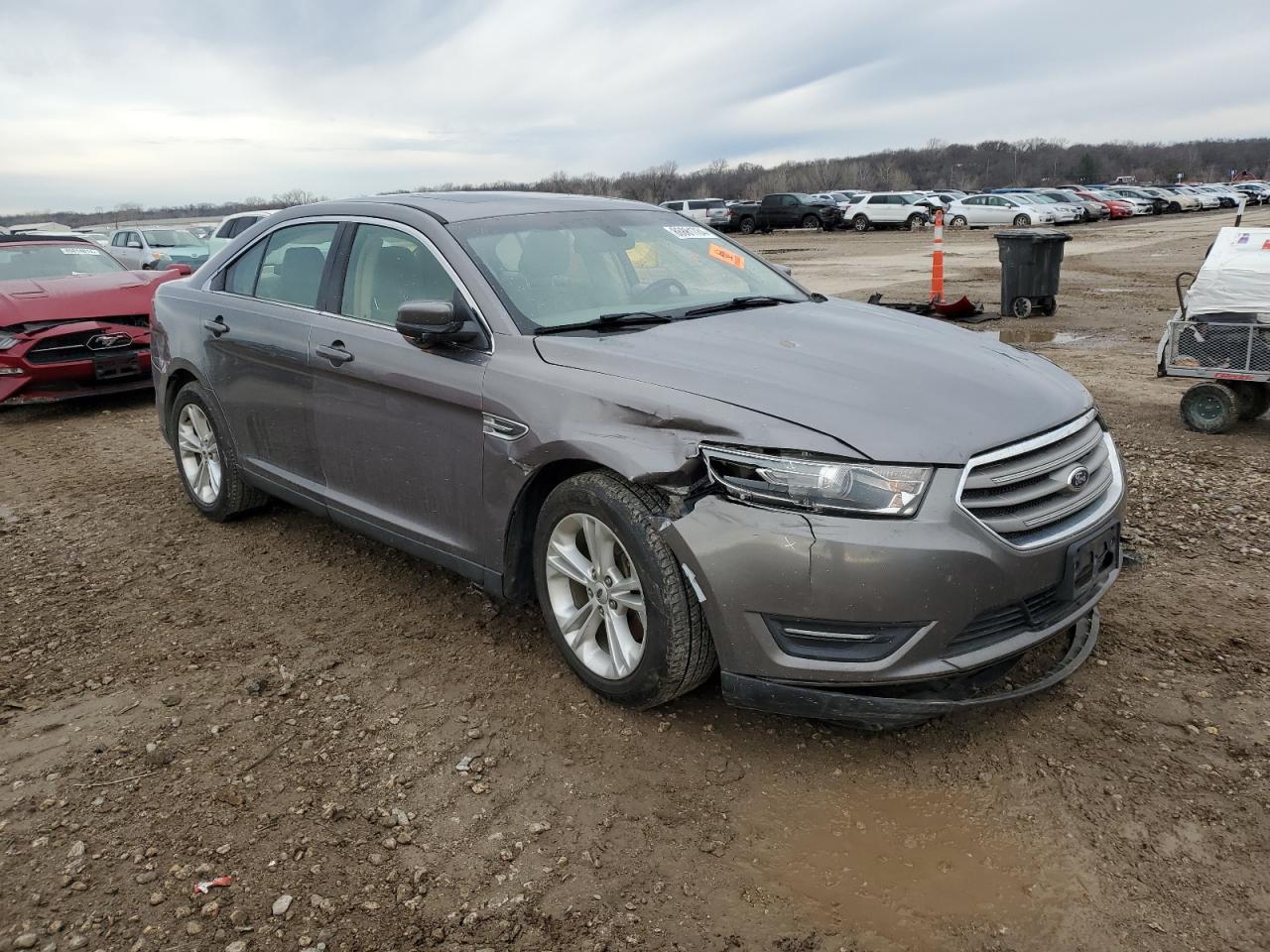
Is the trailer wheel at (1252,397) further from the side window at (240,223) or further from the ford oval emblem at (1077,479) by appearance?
the side window at (240,223)

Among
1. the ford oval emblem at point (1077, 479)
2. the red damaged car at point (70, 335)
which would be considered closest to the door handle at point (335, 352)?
the ford oval emblem at point (1077, 479)

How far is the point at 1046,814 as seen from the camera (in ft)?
9.05

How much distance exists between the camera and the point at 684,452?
2.91m

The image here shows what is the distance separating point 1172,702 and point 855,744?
1097 millimetres

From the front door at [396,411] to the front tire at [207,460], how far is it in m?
1.08

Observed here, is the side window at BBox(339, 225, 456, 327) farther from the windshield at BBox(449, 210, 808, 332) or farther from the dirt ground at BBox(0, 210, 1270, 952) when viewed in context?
the dirt ground at BBox(0, 210, 1270, 952)

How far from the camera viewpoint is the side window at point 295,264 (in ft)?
14.6

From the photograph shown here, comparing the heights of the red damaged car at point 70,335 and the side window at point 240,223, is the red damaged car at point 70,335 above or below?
below

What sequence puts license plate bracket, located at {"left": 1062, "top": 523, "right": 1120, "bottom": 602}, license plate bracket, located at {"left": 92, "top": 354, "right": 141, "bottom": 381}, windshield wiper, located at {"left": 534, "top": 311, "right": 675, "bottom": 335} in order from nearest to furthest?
license plate bracket, located at {"left": 1062, "top": 523, "right": 1120, "bottom": 602} → windshield wiper, located at {"left": 534, "top": 311, "right": 675, "bottom": 335} → license plate bracket, located at {"left": 92, "top": 354, "right": 141, "bottom": 381}

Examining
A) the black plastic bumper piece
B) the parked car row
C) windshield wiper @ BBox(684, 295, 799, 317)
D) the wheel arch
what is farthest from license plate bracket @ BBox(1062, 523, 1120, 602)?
the parked car row

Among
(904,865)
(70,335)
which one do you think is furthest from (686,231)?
(70,335)

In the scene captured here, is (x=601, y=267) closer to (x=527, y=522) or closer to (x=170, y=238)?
(x=527, y=522)

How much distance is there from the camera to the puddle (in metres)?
2.42

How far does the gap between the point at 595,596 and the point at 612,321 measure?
104cm
